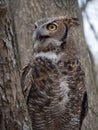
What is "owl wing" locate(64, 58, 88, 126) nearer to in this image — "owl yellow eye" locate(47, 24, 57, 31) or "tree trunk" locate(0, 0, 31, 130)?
"owl yellow eye" locate(47, 24, 57, 31)

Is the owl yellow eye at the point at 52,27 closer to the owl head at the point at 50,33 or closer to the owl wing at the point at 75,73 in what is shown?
the owl head at the point at 50,33

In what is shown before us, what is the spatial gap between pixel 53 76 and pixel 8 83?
1145mm

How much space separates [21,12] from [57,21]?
2.80 feet

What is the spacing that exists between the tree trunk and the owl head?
1072mm

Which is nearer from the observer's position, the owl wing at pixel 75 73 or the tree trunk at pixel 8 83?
the tree trunk at pixel 8 83

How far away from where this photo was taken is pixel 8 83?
1.99m

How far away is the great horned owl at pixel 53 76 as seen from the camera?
3.10m

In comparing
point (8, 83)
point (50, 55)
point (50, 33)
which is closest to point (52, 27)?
point (50, 33)

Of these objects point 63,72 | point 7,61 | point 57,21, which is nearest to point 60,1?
point 57,21

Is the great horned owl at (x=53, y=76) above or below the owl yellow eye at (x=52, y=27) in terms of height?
below

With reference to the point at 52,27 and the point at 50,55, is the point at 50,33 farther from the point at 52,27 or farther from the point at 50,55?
the point at 50,55

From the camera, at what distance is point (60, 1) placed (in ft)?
12.6

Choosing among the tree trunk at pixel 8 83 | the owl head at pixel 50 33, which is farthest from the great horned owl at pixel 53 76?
the tree trunk at pixel 8 83

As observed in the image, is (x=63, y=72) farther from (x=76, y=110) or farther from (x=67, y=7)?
(x=67, y=7)
